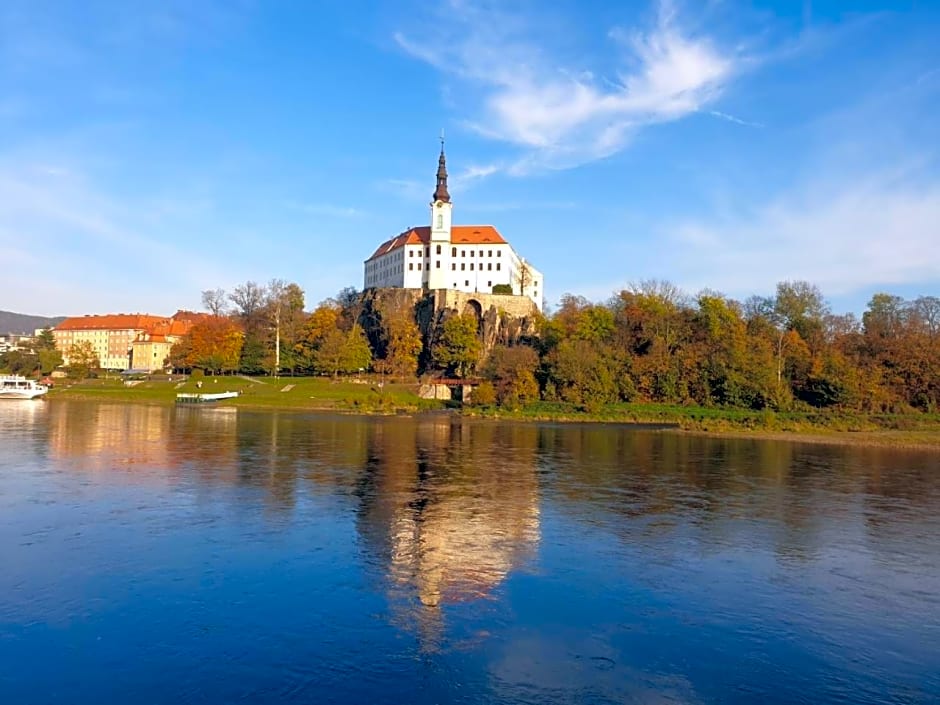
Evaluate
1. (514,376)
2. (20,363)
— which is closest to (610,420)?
(514,376)

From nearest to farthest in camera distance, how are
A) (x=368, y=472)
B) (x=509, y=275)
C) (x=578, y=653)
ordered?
1. (x=578, y=653)
2. (x=368, y=472)
3. (x=509, y=275)

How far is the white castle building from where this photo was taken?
84.7 meters

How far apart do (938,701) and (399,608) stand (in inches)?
271

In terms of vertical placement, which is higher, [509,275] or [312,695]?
[509,275]

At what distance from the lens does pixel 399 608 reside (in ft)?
34.3

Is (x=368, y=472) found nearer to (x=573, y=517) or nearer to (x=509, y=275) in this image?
(x=573, y=517)

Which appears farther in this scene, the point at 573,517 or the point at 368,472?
the point at 368,472

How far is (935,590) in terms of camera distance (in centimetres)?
1220

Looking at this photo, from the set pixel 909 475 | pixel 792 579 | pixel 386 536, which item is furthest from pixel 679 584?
pixel 909 475

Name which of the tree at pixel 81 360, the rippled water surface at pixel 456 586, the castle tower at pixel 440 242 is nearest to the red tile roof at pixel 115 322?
the tree at pixel 81 360

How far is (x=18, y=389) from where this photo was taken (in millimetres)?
70625

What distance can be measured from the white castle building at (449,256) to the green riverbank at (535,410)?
18709 millimetres

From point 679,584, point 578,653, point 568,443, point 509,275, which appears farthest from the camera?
point 509,275

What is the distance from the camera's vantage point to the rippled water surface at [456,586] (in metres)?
8.29
